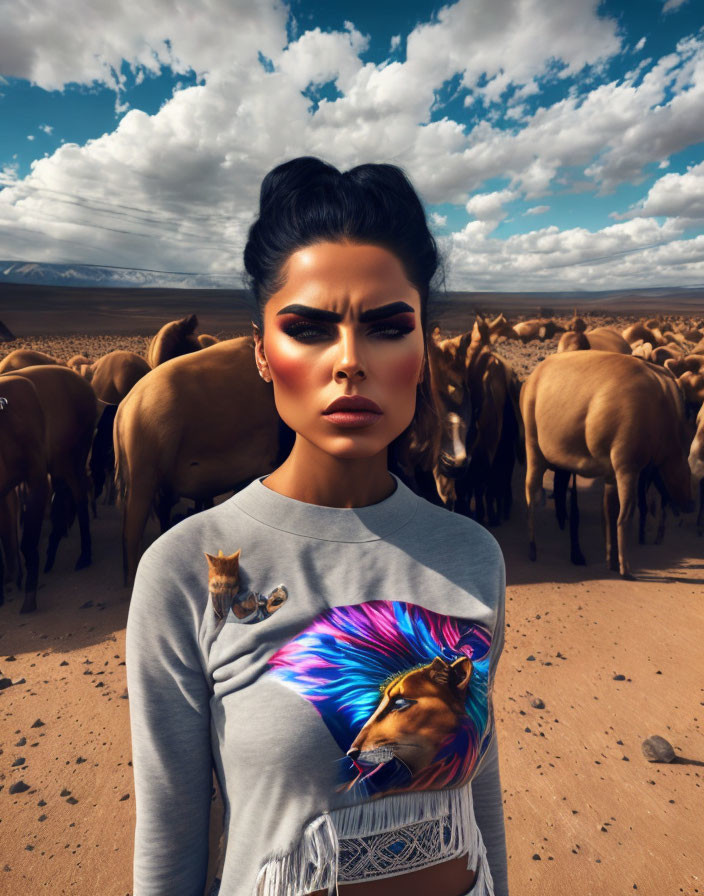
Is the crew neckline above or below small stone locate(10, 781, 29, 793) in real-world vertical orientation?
above

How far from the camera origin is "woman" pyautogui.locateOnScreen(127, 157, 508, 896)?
1.09 meters

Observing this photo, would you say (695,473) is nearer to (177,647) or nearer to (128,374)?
(177,647)

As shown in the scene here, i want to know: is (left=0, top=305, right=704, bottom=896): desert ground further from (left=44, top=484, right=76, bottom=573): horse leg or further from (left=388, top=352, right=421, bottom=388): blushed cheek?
(left=388, top=352, right=421, bottom=388): blushed cheek

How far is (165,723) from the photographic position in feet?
3.64

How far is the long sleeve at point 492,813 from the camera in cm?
143

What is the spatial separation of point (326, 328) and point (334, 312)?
0.14ft

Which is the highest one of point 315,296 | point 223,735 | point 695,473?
point 315,296

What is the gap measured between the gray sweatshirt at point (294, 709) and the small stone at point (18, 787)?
2.89 meters

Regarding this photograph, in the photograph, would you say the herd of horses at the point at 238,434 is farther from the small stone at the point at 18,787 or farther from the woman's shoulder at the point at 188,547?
the woman's shoulder at the point at 188,547

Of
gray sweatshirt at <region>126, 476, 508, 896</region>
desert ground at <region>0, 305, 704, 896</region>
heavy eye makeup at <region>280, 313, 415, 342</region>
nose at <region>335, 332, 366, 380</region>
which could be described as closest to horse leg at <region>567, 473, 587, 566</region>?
desert ground at <region>0, 305, 704, 896</region>

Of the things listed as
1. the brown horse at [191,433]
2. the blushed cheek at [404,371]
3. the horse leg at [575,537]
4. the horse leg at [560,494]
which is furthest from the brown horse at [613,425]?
the blushed cheek at [404,371]

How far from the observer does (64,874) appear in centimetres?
282

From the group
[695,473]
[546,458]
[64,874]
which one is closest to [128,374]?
[546,458]

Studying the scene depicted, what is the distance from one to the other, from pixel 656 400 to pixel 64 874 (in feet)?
20.3
